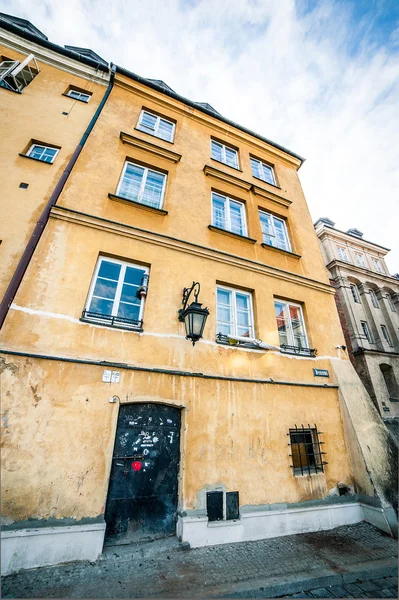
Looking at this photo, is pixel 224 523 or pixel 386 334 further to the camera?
pixel 386 334

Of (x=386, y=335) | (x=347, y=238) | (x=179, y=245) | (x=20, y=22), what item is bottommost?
(x=179, y=245)

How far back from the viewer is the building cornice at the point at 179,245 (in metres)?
5.94

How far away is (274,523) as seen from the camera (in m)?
4.97

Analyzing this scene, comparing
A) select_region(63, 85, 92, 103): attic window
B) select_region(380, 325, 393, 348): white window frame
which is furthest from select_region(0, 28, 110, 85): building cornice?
select_region(380, 325, 393, 348): white window frame

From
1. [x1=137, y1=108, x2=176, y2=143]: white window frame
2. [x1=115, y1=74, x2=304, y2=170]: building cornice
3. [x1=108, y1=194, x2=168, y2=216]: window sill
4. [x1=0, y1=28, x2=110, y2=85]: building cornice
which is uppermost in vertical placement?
[x1=0, y1=28, x2=110, y2=85]: building cornice

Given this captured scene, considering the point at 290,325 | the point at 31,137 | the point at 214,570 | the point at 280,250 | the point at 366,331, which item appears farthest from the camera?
the point at 366,331

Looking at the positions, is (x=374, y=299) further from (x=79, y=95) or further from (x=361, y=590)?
(x=79, y=95)

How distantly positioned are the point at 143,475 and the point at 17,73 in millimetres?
12188

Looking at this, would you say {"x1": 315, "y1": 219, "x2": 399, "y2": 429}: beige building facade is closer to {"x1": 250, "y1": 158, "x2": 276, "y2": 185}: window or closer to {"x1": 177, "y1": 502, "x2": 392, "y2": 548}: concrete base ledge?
{"x1": 177, "y1": 502, "x2": 392, "y2": 548}: concrete base ledge

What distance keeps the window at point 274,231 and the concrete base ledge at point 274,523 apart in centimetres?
730

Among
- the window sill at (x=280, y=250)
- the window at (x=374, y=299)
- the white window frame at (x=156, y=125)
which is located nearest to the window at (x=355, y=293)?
the window at (x=374, y=299)

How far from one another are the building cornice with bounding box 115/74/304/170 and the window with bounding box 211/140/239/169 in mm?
531

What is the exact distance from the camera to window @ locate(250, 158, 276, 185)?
1074 cm

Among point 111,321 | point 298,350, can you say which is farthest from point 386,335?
point 111,321
